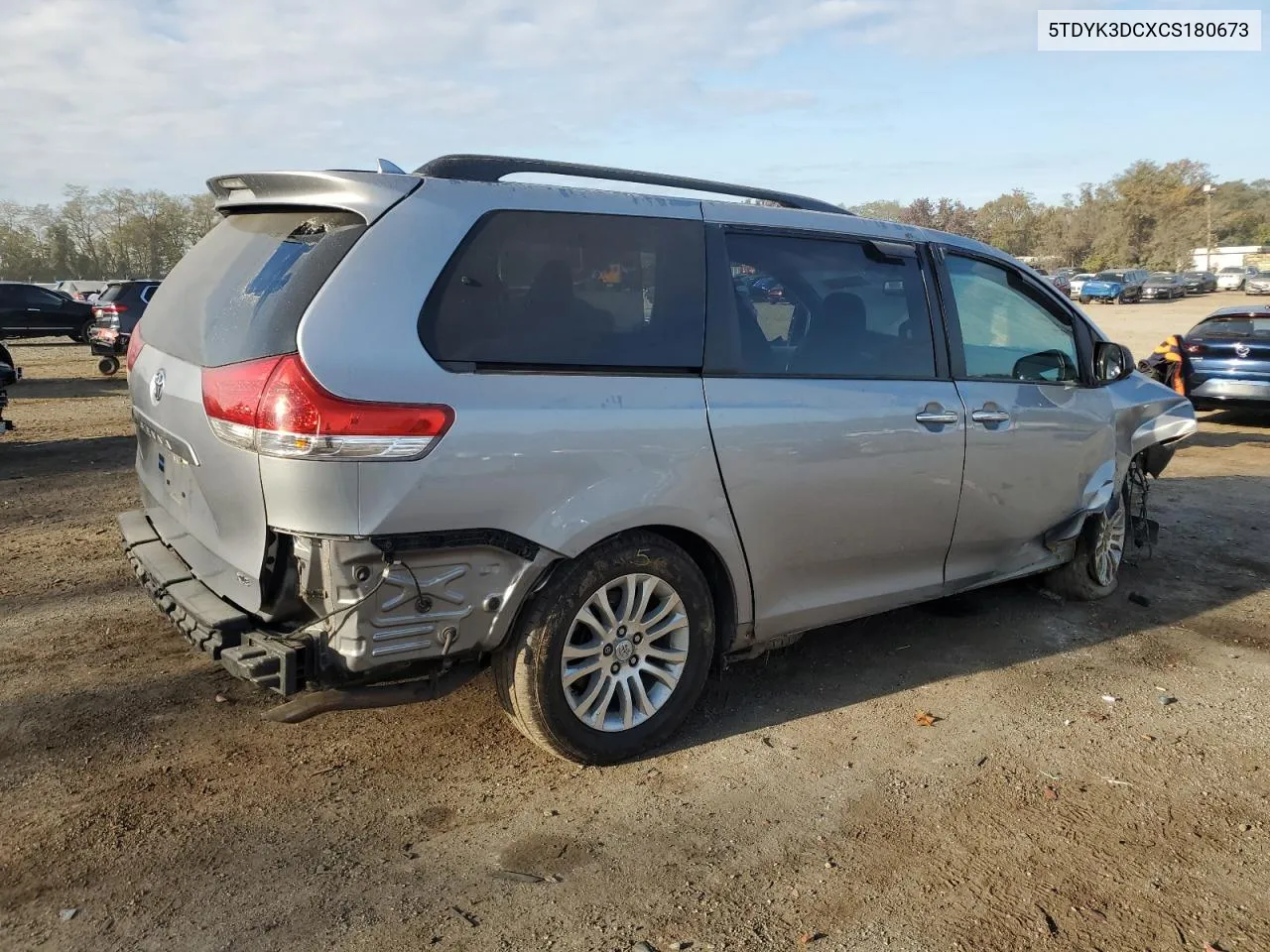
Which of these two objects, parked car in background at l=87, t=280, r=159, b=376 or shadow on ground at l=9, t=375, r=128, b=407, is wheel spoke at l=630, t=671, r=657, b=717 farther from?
parked car in background at l=87, t=280, r=159, b=376

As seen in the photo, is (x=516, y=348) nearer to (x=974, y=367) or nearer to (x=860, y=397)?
(x=860, y=397)

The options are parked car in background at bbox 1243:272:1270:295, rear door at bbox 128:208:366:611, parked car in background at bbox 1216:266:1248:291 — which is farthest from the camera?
parked car in background at bbox 1216:266:1248:291

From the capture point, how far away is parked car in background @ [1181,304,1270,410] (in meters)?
11.1

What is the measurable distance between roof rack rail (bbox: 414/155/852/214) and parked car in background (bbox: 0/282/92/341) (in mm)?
23195

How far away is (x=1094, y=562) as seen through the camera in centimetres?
524

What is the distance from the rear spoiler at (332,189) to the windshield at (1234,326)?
11525 millimetres

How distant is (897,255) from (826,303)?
21.9 inches

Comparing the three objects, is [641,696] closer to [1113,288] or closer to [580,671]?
[580,671]

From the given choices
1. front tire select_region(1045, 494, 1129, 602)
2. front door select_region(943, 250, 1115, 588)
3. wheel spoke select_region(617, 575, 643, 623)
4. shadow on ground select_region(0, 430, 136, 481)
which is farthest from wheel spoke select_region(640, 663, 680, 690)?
shadow on ground select_region(0, 430, 136, 481)

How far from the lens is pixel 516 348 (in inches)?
121

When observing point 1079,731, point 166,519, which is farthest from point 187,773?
point 1079,731

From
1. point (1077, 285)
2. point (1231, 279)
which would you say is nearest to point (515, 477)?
point (1077, 285)

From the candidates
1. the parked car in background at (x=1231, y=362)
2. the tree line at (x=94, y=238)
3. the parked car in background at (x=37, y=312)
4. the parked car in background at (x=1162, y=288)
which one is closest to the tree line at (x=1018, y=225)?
the tree line at (x=94, y=238)

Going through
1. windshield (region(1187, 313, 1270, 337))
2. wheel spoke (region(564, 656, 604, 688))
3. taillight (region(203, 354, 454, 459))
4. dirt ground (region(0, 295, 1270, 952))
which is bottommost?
dirt ground (region(0, 295, 1270, 952))
